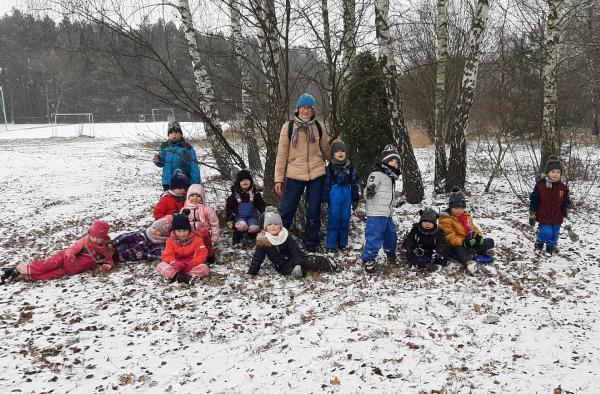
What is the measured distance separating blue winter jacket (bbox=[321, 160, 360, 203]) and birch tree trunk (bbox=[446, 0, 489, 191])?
165 inches

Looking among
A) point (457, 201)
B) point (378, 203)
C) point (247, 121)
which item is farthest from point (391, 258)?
point (247, 121)

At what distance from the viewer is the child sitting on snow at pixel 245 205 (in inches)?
244

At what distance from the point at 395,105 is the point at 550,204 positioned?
3.31 m

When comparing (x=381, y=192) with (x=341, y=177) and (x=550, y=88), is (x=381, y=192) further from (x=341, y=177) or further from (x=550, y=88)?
(x=550, y=88)

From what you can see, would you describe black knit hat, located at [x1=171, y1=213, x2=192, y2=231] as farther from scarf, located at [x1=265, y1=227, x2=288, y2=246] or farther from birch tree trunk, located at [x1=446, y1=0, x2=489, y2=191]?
birch tree trunk, located at [x1=446, y1=0, x2=489, y2=191]

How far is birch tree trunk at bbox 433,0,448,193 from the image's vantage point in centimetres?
957

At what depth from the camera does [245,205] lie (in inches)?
246

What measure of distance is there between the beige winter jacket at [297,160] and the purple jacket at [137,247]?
203cm

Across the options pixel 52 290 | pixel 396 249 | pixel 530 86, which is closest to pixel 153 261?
pixel 52 290

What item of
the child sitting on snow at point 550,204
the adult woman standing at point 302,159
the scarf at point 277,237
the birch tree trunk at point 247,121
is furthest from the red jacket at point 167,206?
the child sitting on snow at point 550,204

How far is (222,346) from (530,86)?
1858 cm

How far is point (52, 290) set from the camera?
5.13 metres

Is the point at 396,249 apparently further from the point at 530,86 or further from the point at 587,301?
the point at 530,86

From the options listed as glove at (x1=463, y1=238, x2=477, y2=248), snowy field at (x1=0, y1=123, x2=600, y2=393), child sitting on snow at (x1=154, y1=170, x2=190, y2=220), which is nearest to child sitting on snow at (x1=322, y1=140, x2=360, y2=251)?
snowy field at (x1=0, y1=123, x2=600, y2=393)
